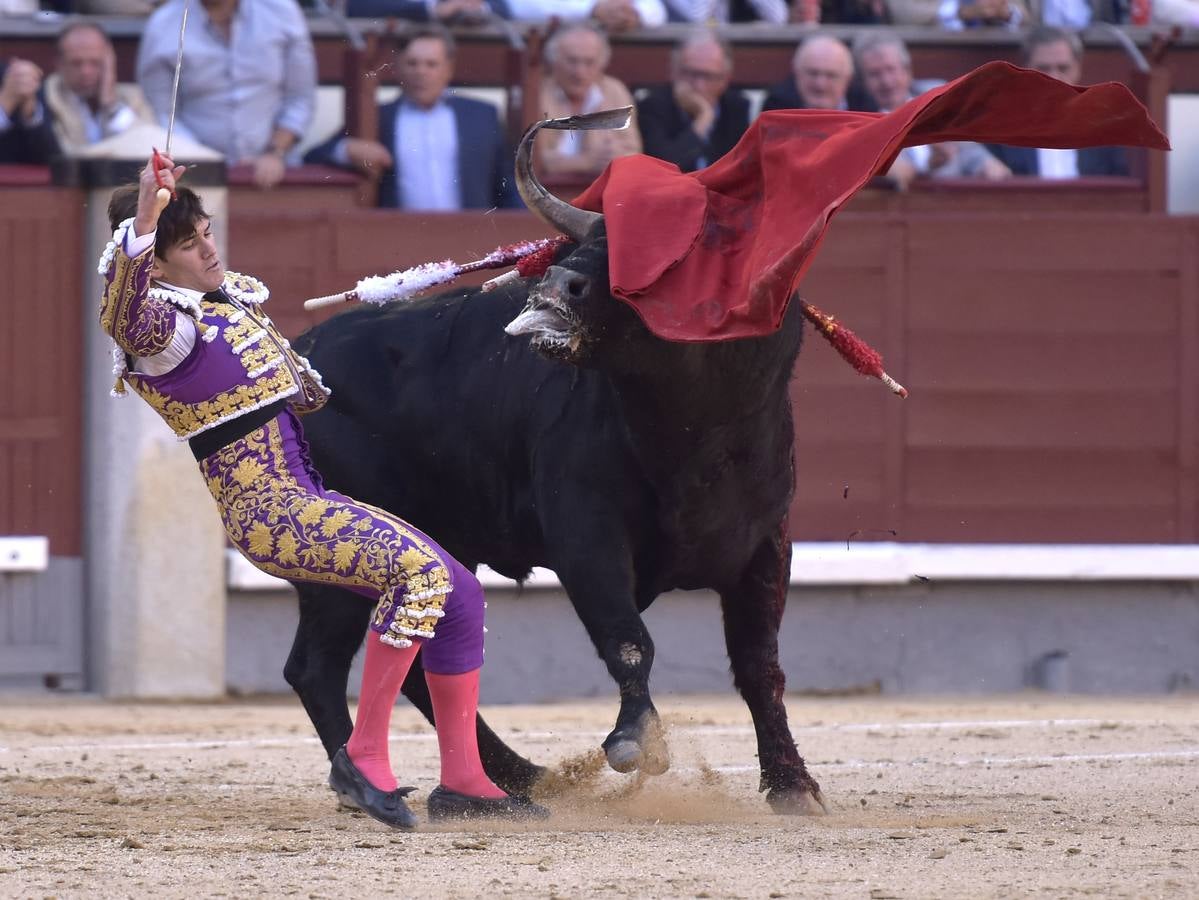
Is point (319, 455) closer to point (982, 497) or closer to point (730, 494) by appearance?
point (730, 494)

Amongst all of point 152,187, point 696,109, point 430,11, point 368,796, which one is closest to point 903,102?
point 696,109

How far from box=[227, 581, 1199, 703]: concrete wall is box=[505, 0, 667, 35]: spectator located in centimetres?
203

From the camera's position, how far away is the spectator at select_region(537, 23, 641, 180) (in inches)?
303

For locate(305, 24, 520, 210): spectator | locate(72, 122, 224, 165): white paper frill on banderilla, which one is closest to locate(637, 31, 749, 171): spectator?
locate(305, 24, 520, 210): spectator

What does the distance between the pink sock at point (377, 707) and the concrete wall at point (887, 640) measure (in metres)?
3.35

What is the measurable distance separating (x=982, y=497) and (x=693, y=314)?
3967 mm

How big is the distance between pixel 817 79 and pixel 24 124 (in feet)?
8.92

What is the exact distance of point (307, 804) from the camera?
17.0 feet

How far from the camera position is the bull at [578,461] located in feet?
14.9

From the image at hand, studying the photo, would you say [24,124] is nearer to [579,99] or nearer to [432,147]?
[432,147]

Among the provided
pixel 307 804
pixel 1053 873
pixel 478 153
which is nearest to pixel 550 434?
pixel 307 804

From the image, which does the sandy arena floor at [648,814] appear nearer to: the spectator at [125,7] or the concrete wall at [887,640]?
the concrete wall at [887,640]

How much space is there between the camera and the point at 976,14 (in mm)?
8586

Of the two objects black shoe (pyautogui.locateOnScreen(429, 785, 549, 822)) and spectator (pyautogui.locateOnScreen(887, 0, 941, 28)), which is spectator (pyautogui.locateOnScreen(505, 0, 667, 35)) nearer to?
spectator (pyautogui.locateOnScreen(887, 0, 941, 28))
